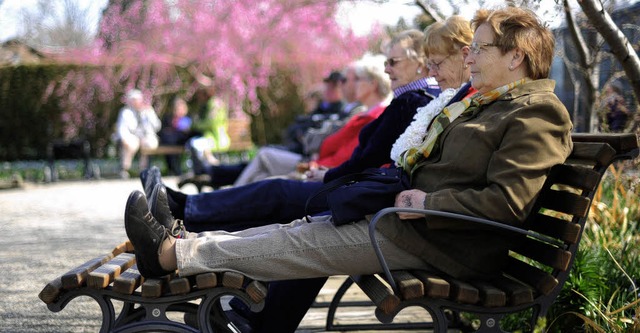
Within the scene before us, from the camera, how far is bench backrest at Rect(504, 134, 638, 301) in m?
2.86

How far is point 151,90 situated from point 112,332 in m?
16.6

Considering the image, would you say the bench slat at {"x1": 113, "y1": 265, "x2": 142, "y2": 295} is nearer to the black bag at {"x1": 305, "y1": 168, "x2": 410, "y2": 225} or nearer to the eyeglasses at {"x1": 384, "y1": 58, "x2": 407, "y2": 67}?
the black bag at {"x1": 305, "y1": 168, "x2": 410, "y2": 225}

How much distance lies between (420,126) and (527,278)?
2.85ft

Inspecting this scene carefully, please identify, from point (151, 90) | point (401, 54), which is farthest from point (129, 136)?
point (401, 54)

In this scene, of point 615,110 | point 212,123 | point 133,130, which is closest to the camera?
point 615,110

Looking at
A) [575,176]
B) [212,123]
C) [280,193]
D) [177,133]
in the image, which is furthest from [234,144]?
[575,176]

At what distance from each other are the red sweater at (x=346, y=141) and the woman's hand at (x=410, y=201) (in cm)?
235

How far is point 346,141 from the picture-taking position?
5633mm

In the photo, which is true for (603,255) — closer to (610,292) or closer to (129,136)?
(610,292)

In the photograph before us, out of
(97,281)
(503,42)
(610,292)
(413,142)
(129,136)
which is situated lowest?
(129,136)

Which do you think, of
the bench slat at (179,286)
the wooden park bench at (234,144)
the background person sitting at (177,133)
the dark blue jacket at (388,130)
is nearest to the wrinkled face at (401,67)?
the dark blue jacket at (388,130)

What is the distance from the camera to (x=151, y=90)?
19.0 meters

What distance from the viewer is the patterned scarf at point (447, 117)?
3074 mm

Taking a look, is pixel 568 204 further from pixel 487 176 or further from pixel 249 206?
pixel 249 206
